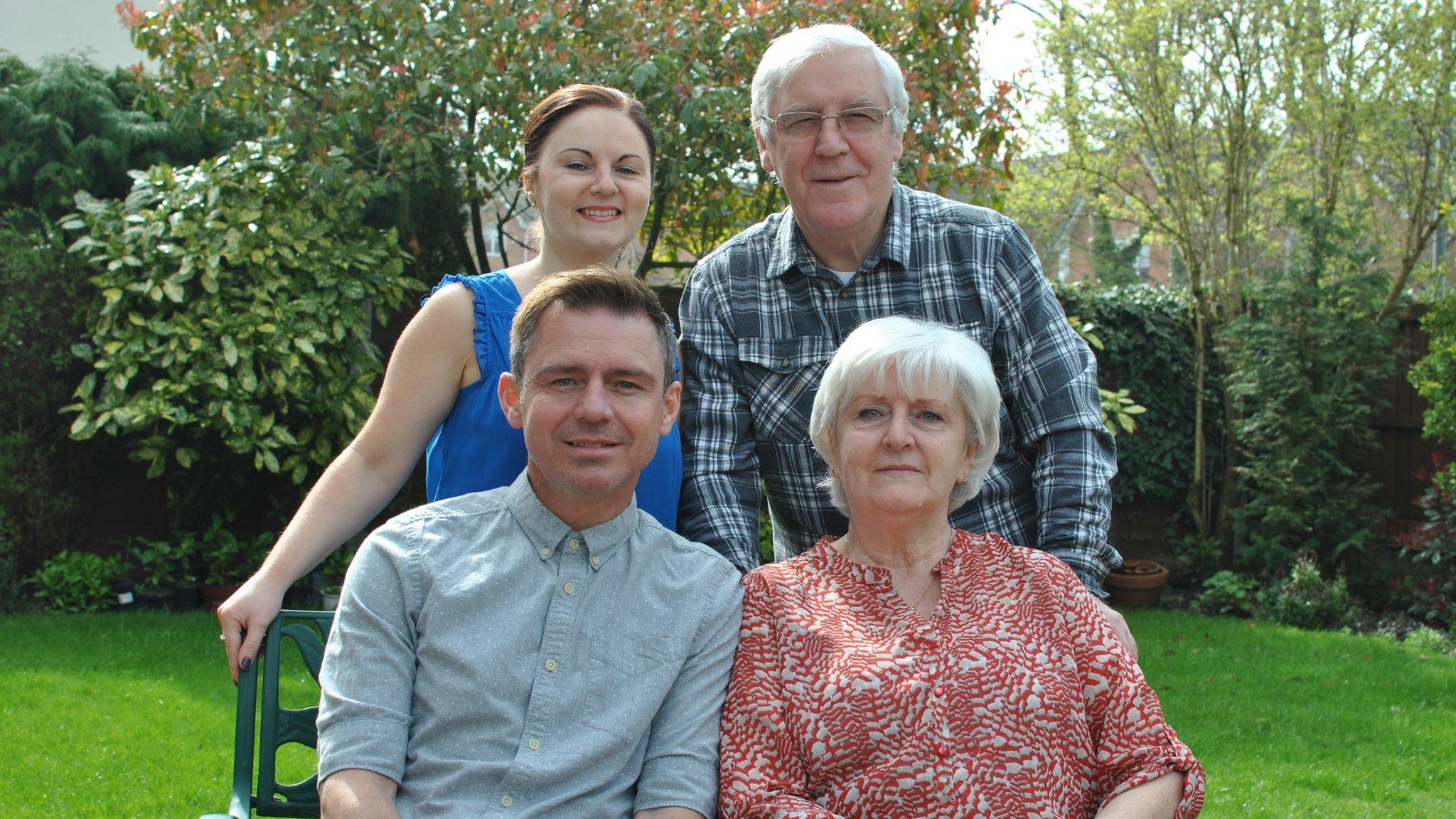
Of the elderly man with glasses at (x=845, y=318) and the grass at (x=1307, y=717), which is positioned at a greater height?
the elderly man with glasses at (x=845, y=318)

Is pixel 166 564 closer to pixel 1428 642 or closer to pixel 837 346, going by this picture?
pixel 837 346

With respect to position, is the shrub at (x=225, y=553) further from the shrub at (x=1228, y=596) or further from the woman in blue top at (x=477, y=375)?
the shrub at (x=1228, y=596)

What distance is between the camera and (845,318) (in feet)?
8.43

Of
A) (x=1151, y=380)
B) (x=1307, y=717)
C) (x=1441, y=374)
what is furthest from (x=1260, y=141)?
(x=1307, y=717)

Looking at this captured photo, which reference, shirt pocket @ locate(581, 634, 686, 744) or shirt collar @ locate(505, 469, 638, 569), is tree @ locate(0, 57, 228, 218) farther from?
shirt pocket @ locate(581, 634, 686, 744)

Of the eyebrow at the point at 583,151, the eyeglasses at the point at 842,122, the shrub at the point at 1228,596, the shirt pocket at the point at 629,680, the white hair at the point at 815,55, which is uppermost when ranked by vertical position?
the white hair at the point at 815,55

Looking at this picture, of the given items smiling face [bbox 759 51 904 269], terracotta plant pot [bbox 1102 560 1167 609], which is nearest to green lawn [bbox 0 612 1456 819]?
terracotta plant pot [bbox 1102 560 1167 609]

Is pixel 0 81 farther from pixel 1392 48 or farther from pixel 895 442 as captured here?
pixel 1392 48

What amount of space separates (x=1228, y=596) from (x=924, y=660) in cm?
688

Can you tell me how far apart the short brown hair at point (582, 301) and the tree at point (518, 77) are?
377 cm

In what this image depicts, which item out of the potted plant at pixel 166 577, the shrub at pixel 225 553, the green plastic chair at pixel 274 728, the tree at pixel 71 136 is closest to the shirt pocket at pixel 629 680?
the green plastic chair at pixel 274 728

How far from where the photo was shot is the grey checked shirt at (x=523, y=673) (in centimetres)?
200

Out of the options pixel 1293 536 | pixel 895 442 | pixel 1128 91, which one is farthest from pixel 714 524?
pixel 1128 91

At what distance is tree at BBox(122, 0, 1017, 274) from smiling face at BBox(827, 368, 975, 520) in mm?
3874
